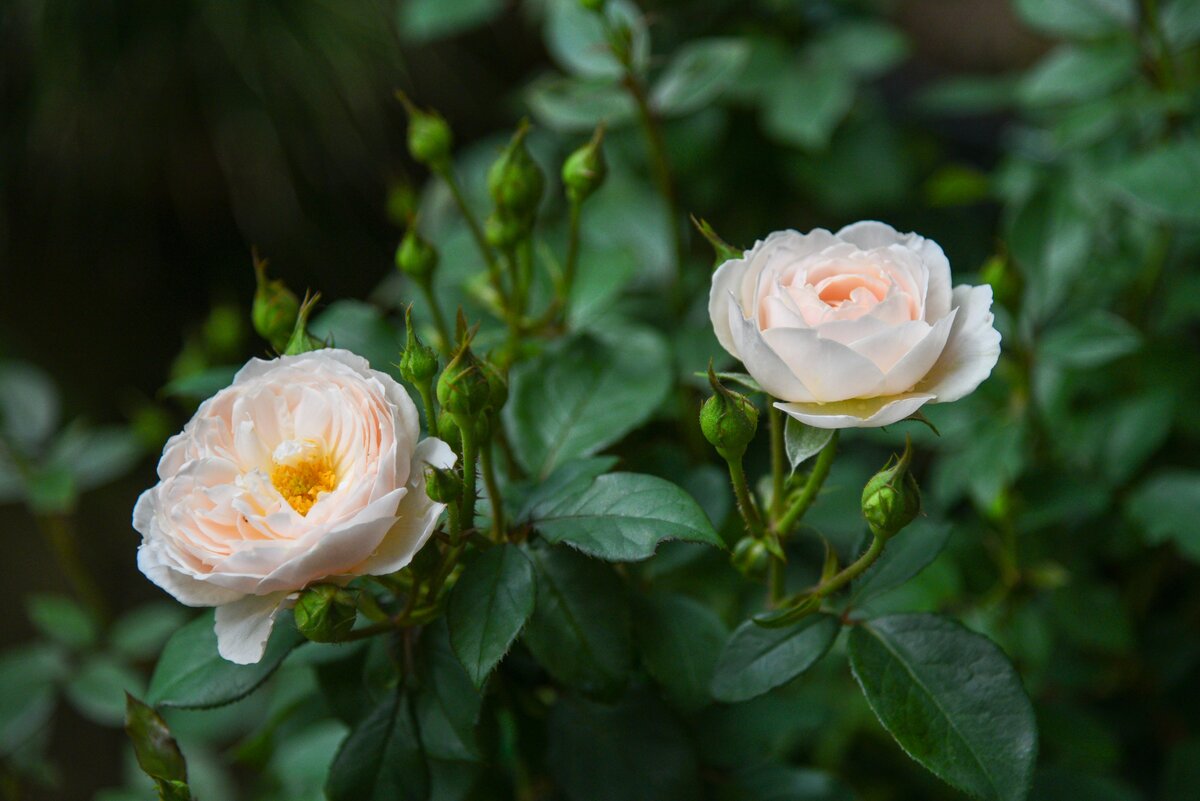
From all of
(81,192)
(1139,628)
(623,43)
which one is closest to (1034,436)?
(1139,628)

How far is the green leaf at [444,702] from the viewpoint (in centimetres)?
45

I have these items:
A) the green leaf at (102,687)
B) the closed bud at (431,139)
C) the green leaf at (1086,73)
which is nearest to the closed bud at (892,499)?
the closed bud at (431,139)

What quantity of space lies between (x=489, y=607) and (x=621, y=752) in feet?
0.44

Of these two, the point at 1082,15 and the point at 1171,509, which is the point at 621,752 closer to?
the point at 1171,509

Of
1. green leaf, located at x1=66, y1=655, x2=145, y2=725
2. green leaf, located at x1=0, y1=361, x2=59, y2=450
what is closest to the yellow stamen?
green leaf, located at x1=66, y1=655, x2=145, y2=725

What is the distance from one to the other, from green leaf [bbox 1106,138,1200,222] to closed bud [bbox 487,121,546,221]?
1.34 feet

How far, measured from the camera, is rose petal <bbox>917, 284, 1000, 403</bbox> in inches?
15.4

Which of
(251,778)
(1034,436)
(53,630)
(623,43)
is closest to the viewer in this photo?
(623,43)

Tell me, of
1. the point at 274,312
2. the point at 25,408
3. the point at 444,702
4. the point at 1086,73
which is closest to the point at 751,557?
the point at 444,702

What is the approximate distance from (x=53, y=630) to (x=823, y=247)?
78cm

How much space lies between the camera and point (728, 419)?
1.34ft

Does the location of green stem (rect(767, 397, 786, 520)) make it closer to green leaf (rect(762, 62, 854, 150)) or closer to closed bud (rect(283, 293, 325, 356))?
closed bud (rect(283, 293, 325, 356))

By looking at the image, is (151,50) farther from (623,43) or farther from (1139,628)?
(1139,628)

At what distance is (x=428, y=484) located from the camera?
0.38 metres
